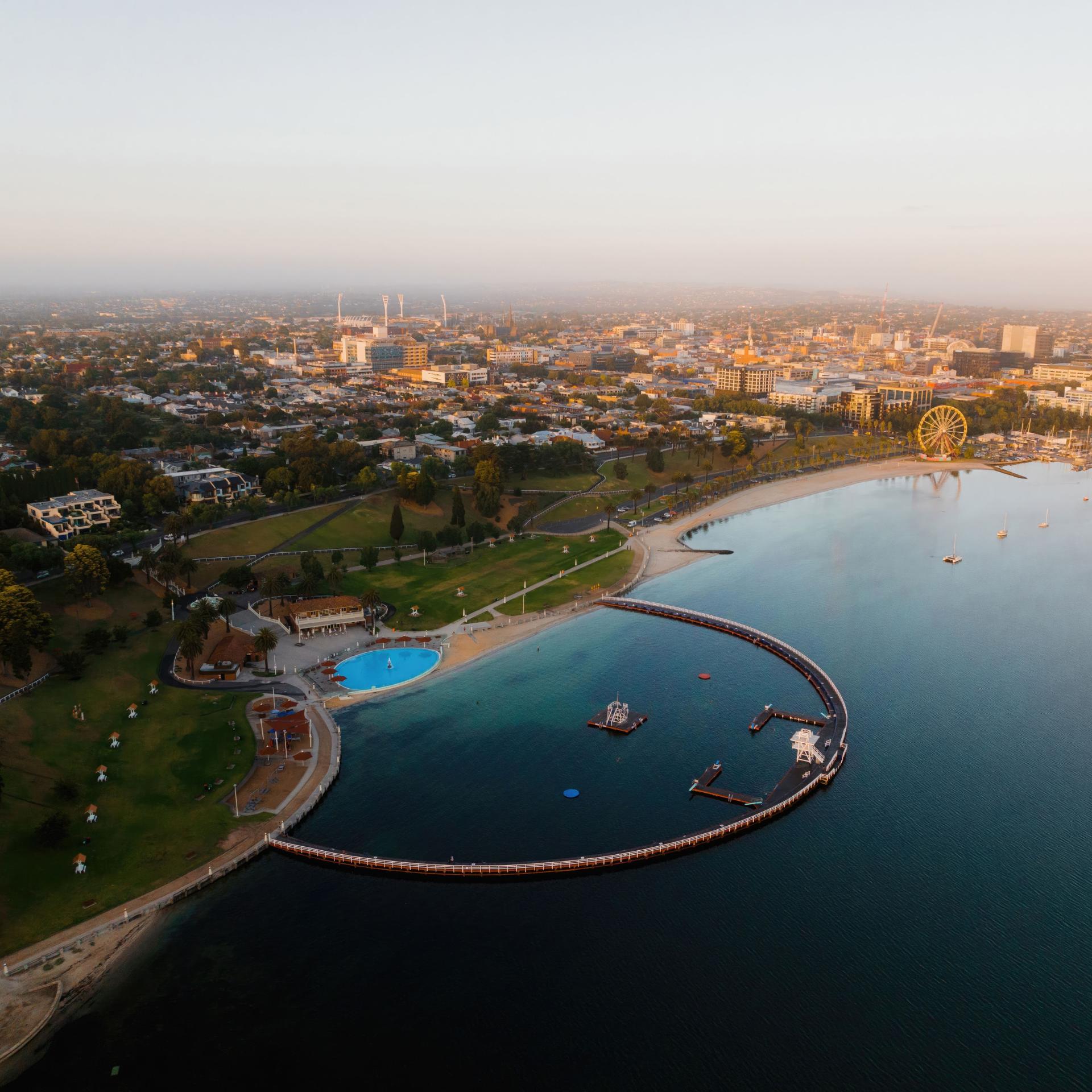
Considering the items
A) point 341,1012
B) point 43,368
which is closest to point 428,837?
point 341,1012

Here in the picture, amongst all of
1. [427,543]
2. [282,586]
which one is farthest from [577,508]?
[282,586]

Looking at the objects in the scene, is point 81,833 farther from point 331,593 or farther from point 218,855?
point 331,593

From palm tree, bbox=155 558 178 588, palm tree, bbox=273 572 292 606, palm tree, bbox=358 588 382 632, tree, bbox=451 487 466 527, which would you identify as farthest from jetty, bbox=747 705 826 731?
palm tree, bbox=155 558 178 588

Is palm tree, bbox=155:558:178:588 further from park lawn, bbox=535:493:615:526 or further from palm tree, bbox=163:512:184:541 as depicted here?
park lawn, bbox=535:493:615:526

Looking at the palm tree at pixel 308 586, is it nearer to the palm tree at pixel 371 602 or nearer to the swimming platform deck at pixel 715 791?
the palm tree at pixel 371 602

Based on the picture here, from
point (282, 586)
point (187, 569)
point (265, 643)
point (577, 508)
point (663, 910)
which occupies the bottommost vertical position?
point (663, 910)

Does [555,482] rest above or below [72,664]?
above

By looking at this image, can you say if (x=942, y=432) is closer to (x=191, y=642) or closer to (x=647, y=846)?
(x=647, y=846)
